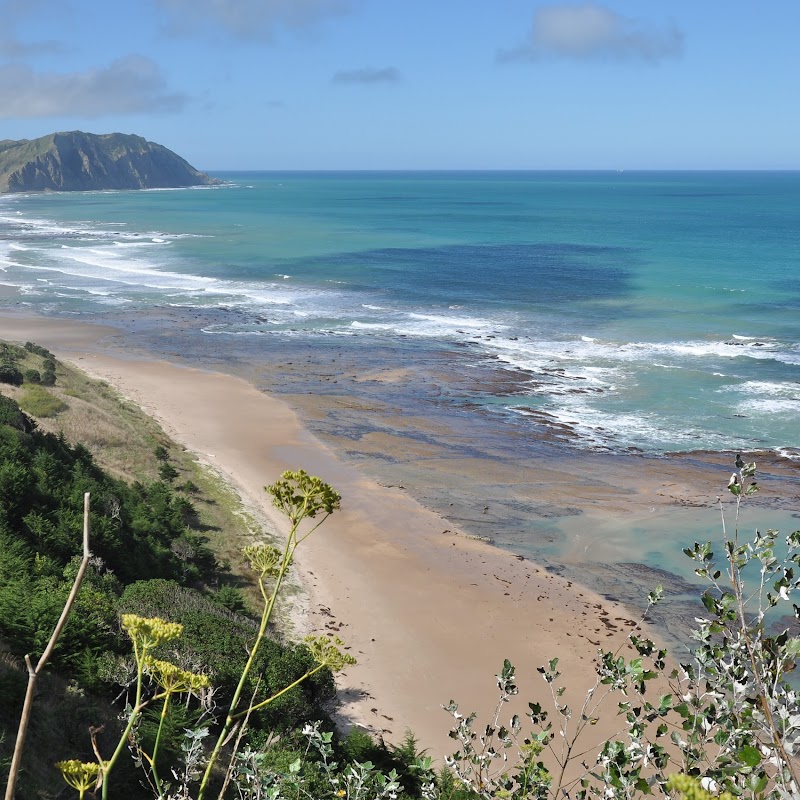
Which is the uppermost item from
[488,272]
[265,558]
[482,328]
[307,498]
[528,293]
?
[488,272]

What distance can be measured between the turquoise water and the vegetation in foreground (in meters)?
13.1

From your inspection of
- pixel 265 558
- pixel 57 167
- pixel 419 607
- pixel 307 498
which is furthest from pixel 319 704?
pixel 57 167

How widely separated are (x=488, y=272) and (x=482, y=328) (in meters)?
19.6

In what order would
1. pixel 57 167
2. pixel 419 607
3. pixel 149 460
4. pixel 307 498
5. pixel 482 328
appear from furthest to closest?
1. pixel 57 167
2. pixel 482 328
3. pixel 149 460
4. pixel 419 607
5. pixel 307 498

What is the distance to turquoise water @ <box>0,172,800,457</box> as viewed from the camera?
33.2 m

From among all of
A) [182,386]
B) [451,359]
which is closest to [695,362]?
[451,359]

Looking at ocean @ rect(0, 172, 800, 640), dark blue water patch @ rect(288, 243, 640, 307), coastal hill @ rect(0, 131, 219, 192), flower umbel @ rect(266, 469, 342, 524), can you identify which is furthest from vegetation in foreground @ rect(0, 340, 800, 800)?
coastal hill @ rect(0, 131, 219, 192)

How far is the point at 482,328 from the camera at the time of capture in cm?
4650

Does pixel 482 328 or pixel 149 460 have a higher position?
pixel 482 328

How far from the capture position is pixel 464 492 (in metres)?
24.2

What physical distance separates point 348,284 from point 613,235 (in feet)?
140

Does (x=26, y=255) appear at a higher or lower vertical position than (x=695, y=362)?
higher

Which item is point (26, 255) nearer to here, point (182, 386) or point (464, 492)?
point (182, 386)

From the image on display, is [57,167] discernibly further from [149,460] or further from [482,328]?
[149,460]
